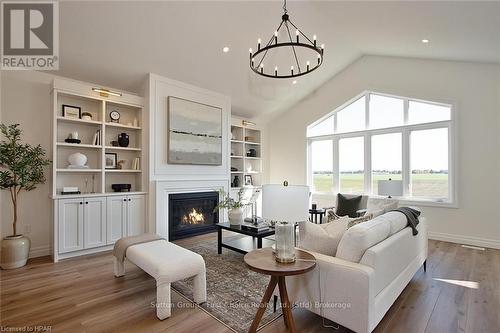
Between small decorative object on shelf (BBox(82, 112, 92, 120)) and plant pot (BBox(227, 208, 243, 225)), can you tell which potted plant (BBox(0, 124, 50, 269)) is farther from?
plant pot (BBox(227, 208, 243, 225))

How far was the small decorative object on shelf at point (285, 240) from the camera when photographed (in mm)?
1908

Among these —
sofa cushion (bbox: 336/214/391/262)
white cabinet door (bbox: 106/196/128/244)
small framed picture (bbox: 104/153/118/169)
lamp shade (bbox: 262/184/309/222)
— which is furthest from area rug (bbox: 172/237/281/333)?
small framed picture (bbox: 104/153/118/169)

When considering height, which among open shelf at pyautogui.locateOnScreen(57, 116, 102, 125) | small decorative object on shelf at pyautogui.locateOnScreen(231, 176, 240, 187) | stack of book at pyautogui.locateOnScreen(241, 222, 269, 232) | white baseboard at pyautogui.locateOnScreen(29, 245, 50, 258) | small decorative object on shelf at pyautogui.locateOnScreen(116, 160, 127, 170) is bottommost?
white baseboard at pyautogui.locateOnScreen(29, 245, 50, 258)

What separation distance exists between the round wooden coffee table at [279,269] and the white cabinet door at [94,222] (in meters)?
3.00

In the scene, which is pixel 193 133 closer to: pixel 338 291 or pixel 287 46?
pixel 287 46

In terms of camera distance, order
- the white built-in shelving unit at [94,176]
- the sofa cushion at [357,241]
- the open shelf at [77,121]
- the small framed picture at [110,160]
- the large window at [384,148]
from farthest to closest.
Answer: the large window at [384,148] < the small framed picture at [110,160] < the open shelf at [77,121] < the white built-in shelving unit at [94,176] < the sofa cushion at [357,241]

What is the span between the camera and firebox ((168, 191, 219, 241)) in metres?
4.68

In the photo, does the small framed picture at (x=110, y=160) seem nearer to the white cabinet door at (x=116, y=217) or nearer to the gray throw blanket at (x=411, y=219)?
the white cabinet door at (x=116, y=217)

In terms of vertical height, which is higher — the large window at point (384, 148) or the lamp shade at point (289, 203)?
the large window at point (384, 148)

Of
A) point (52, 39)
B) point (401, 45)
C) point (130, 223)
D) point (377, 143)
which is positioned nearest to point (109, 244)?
point (130, 223)

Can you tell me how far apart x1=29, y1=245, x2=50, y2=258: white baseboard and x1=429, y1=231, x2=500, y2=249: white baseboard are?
22.1 ft

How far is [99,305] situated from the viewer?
7.86 feet

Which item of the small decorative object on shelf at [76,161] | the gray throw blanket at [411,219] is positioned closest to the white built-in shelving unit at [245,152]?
the small decorative object on shelf at [76,161]

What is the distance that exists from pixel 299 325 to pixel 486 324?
5.23 ft
